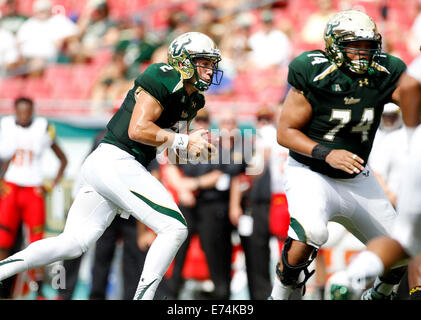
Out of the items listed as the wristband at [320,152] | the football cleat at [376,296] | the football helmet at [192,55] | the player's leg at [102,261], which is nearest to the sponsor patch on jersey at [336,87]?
the wristband at [320,152]

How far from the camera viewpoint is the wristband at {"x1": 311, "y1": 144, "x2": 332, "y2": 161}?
4.60 meters

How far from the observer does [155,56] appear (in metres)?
10.0

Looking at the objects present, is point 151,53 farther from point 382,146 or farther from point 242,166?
point 382,146

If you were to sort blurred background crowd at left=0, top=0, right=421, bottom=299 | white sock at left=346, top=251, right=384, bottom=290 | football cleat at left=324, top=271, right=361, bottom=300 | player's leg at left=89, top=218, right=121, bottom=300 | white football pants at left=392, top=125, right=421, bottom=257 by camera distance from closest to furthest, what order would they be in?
white football pants at left=392, top=125, right=421, bottom=257
white sock at left=346, top=251, right=384, bottom=290
football cleat at left=324, top=271, right=361, bottom=300
player's leg at left=89, top=218, right=121, bottom=300
blurred background crowd at left=0, top=0, right=421, bottom=299

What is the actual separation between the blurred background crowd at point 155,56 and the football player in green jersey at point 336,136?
2.04 m

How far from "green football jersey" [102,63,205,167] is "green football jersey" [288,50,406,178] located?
2.27ft

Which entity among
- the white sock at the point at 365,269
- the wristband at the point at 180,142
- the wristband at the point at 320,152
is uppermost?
the wristband at the point at 180,142

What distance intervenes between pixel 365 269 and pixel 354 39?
169 centimetres

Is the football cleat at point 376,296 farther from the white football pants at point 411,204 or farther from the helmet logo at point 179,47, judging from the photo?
the helmet logo at point 179,47

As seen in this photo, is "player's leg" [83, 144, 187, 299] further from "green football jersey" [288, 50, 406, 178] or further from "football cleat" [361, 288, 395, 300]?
"football cleat" [361, 288, 395, 300]

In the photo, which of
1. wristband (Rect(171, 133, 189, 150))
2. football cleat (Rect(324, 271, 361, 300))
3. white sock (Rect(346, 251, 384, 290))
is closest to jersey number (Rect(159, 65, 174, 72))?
wristband (Rect(171, 133, 189, 150))

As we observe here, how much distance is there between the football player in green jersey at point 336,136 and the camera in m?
4.63

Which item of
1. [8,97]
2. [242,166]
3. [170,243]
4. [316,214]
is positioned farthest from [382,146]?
[8,97]

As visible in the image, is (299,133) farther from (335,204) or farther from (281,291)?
(281,291)
